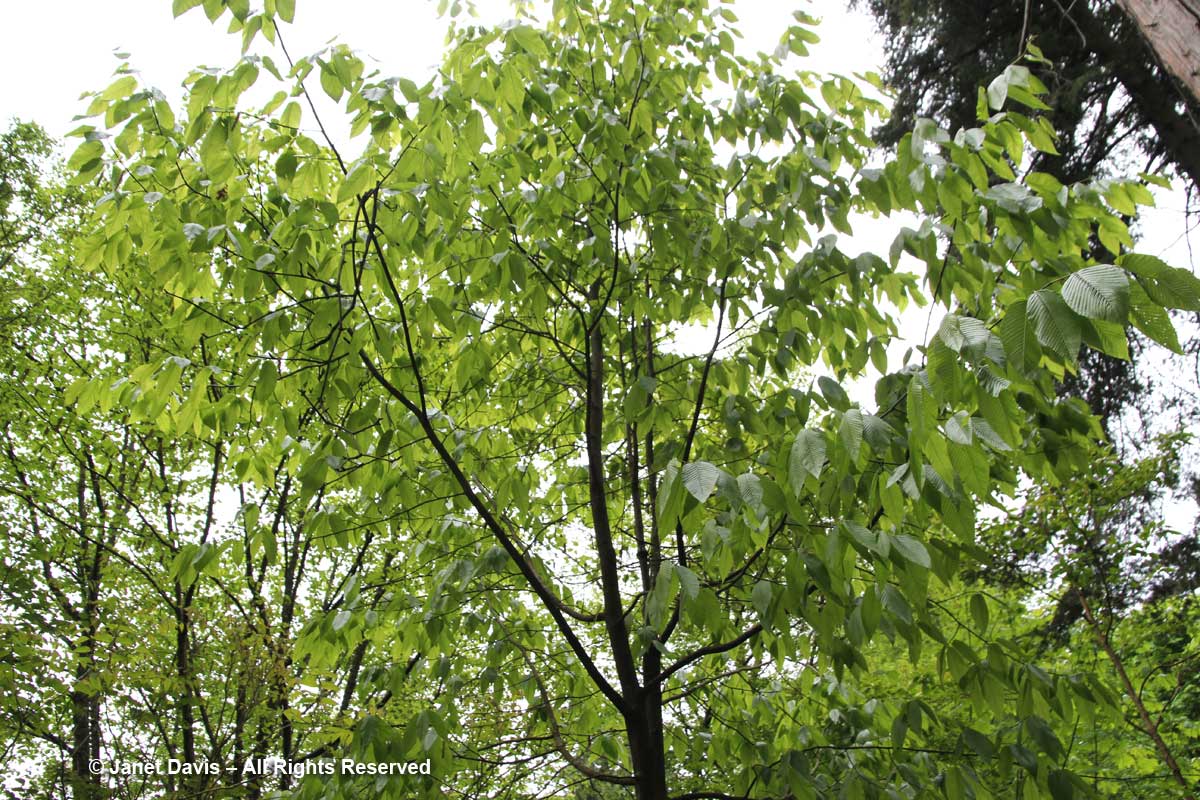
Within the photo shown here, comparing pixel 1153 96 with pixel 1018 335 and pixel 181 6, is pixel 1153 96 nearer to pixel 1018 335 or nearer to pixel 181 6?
pixel 1018 335

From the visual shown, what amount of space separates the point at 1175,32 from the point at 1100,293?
2439 millimetres

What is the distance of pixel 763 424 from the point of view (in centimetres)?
221

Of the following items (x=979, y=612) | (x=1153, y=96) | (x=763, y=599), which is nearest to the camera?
(x=763, y=599)

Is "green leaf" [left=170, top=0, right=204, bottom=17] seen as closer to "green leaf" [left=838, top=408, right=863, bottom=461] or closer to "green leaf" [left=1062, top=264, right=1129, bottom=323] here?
"green leaf" [left=838, top=408, right=863, bottom=461]

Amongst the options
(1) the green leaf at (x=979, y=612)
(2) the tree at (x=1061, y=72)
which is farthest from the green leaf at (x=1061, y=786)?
(2) the tree at (x=1061, y=72)

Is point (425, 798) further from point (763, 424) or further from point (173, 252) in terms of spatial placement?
point (173, 252)

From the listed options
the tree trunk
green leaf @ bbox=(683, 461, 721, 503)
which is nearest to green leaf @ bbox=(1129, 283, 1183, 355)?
green leaf @ bbox=(683, 461, 721, 503)

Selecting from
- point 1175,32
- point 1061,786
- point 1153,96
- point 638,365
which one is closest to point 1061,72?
point 1153,96

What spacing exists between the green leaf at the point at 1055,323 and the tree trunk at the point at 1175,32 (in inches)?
91.4

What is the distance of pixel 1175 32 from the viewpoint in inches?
105

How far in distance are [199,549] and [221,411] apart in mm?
398

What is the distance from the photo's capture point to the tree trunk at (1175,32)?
259cm

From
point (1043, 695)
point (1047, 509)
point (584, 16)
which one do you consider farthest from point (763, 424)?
point (1047, 509)

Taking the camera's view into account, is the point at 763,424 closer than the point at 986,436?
→ No
